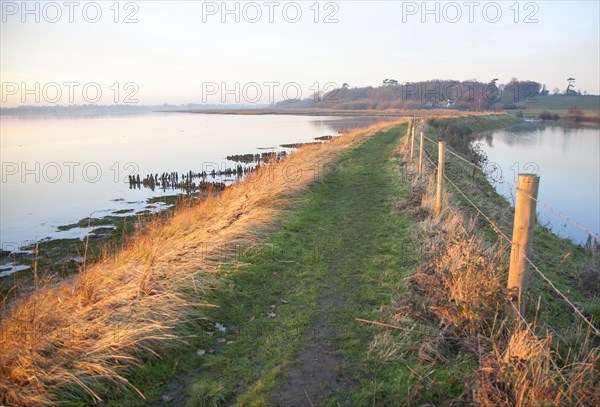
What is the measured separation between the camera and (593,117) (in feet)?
208

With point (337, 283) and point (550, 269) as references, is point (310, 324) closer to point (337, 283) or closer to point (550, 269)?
point (337, 283)

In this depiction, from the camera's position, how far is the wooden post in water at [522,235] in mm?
3822

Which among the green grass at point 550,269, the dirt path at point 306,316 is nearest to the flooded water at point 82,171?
the dirt path at point 306,316

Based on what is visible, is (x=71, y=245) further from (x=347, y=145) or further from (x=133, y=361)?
(x=347, y=145)

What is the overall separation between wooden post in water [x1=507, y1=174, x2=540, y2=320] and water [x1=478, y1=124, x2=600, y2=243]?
2028mm

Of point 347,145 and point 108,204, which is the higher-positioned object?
point 347,145

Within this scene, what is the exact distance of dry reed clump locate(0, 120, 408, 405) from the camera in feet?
11.9

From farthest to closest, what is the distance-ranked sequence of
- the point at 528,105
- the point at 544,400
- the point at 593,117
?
the point at 528,105 < the point at 593,117 < the point at 544,400

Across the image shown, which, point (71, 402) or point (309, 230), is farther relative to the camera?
point (309, 230)

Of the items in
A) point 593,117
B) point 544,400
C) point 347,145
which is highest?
point 593,117

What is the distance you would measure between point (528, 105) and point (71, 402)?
114 meters

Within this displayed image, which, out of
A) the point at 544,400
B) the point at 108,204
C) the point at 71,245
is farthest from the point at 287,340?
the point at 108,204

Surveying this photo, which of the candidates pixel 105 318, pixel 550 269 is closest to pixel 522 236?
pixel 550 269

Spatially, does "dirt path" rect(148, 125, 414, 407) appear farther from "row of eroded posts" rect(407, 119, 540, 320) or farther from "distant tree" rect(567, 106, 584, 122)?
"distant tree" rect(567, 106, 584, 122)
